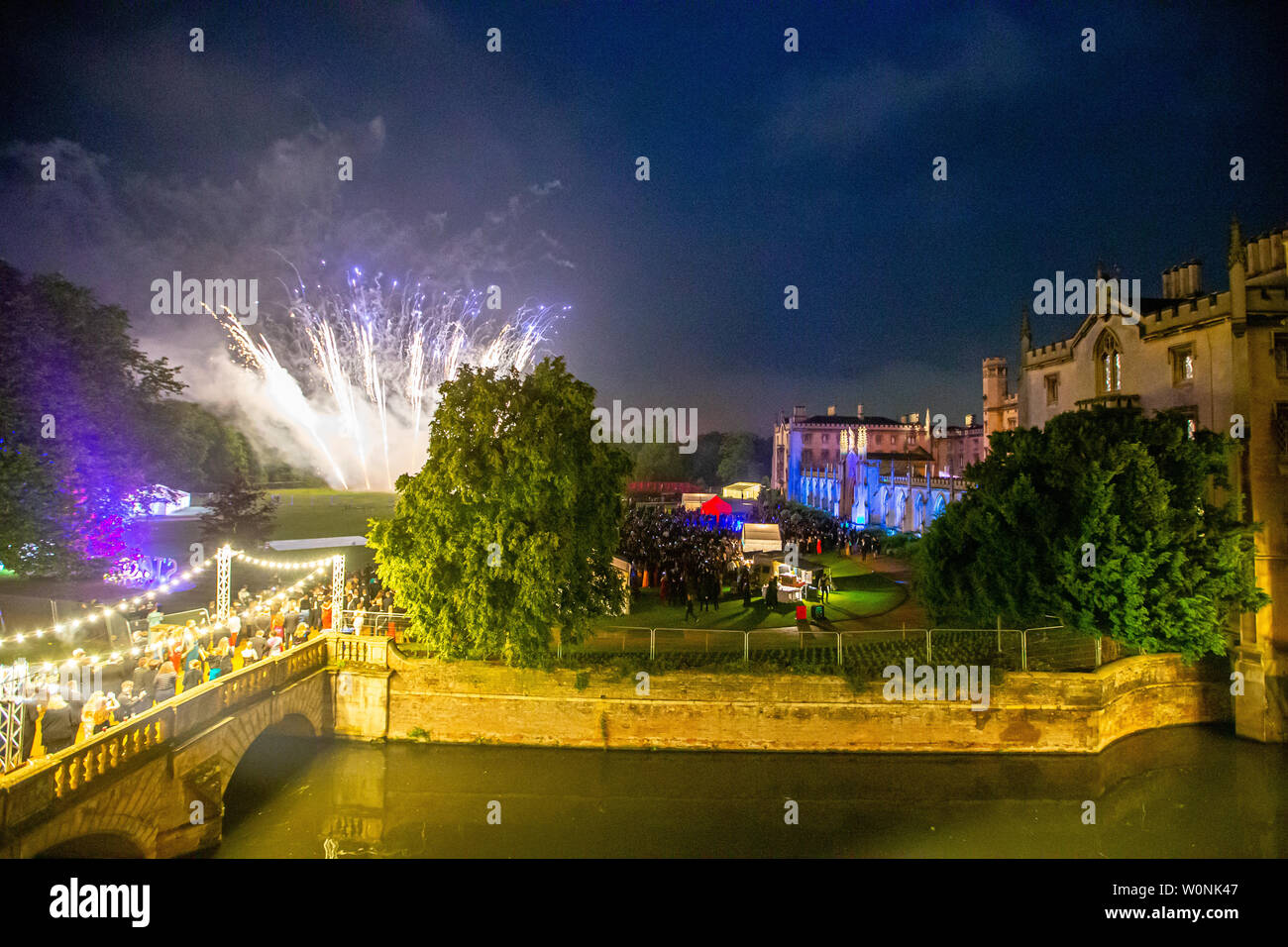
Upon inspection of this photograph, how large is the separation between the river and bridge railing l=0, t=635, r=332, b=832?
3.09 metres

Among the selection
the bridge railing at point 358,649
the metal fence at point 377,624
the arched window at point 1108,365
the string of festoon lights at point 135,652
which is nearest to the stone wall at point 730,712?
the bridge railing at point 358,649

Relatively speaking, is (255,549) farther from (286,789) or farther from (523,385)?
(523,385)

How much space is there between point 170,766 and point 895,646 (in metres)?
19.7

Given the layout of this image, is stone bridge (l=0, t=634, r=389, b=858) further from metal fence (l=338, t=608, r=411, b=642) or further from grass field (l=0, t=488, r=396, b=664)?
grass field (l=0, t=488, r=396, b=664)

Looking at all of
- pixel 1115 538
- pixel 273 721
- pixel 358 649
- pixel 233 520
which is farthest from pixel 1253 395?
pixel 233 520

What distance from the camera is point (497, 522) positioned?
1877cm

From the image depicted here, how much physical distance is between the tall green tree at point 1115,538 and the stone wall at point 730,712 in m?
2.42

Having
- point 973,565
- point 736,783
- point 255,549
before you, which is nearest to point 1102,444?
point 973,565

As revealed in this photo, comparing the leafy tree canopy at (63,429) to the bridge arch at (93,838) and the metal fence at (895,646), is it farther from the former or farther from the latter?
the metal fence at (895,646)

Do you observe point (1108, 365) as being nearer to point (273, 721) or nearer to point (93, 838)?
point (273, 721)

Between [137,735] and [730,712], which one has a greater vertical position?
[137,735]

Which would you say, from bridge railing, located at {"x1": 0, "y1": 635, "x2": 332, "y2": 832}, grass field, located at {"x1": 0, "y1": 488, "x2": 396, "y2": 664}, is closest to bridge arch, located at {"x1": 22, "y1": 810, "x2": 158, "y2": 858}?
bridge railing, located at {"x1": 0, "y1": 635, "x2": 332, "y2": 832}

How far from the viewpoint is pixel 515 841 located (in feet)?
53.5
